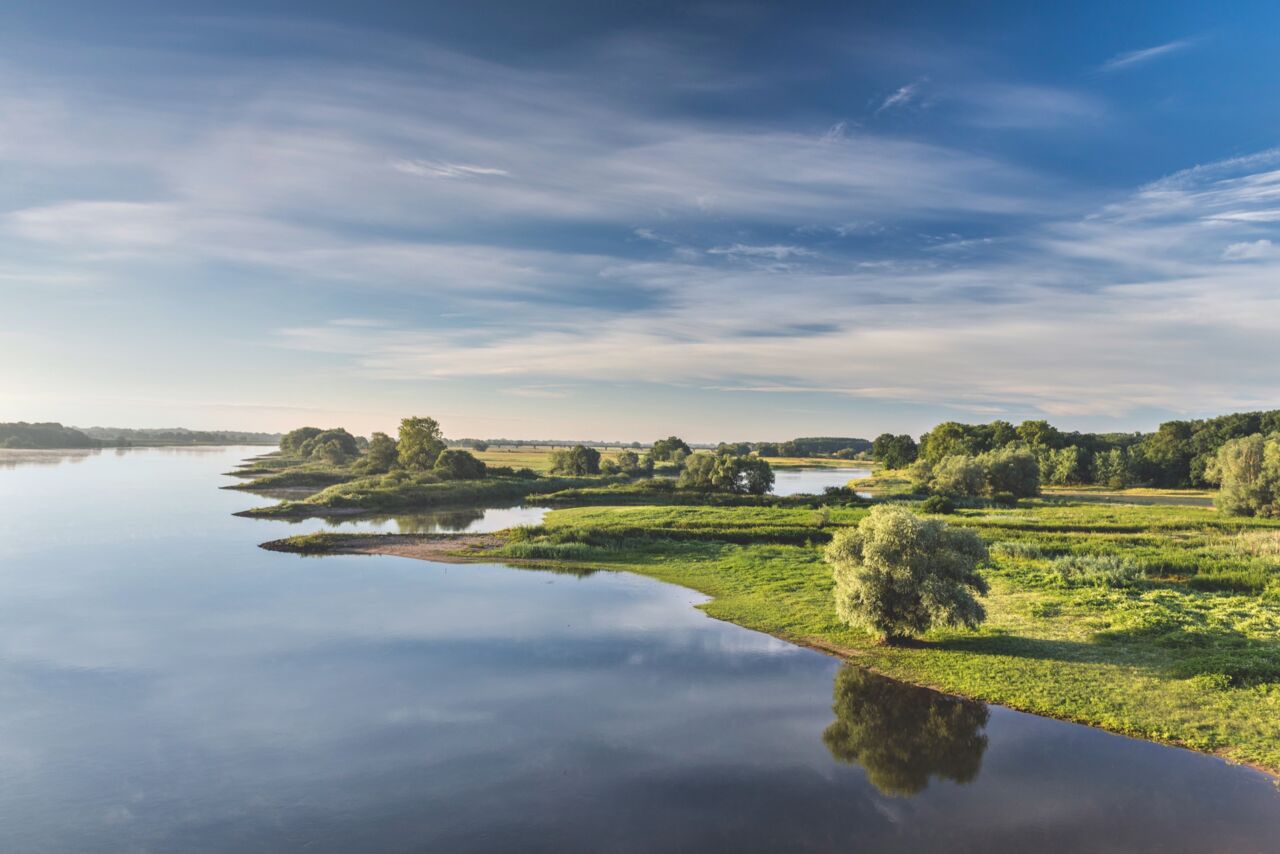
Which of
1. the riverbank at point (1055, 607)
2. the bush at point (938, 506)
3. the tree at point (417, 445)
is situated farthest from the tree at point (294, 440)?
the bush at point (938, 506)

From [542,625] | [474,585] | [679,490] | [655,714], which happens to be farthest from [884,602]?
[679,490]

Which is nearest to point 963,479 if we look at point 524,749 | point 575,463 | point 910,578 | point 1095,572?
point 1095,572

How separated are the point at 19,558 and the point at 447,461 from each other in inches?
2826

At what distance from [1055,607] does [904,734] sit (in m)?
16.3

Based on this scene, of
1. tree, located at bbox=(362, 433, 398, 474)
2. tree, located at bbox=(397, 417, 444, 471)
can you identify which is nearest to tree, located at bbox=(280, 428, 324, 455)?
tree, located at bbox=(362, 433, 398, 474)

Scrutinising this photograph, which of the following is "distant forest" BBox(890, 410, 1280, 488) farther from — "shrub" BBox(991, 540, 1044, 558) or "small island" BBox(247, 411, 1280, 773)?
"shrub" BBox(991, 540, 1044, 558)

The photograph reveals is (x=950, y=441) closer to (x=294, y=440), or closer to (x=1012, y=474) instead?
(x=1012, y=474)

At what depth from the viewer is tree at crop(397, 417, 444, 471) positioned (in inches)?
4924

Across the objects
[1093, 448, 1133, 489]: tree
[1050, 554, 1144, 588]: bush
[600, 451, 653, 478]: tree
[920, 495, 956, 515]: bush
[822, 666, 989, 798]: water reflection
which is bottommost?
[822, 666, 989, 798]: water reflection

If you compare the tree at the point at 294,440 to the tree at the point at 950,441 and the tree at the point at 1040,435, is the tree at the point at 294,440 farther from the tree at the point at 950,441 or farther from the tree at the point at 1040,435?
Answer: the tree at the point at 1040,435

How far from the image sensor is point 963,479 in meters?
98.3

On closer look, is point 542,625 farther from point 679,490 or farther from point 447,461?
point 447,461

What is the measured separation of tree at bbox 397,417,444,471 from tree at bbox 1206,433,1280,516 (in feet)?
375

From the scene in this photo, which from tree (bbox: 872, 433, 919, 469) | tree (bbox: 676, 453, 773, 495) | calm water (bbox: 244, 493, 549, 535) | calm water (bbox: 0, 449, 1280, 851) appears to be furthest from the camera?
tree (bbox: 872, 433, 919, 469)
